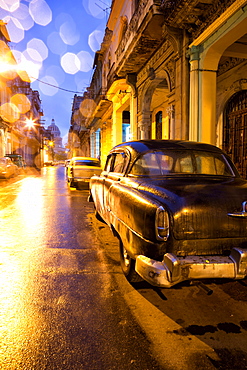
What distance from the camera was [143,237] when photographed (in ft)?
9.39

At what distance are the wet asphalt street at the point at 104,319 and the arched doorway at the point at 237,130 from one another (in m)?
7.90

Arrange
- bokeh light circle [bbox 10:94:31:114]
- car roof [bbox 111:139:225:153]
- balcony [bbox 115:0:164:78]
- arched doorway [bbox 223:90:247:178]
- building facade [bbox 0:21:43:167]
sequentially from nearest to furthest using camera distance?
car roof [bbox 111:139:225:153], balcony [bbox 115:0:164:78], arched doorway [bbox 223:90:247:178], building facade [bbox 0:21:43:167], bokeh light circle [bbox 10:94:31:114]

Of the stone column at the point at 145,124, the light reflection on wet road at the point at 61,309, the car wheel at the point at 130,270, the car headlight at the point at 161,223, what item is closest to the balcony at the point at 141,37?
the stone column at the point at 145,124

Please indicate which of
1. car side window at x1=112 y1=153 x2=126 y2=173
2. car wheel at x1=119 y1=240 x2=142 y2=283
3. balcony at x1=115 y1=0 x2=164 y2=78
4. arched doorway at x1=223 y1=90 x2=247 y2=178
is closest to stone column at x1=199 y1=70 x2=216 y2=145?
arched doorway at x1=223 y1=90 x2=247 y2=178

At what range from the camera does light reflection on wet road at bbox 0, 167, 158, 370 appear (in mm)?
2152

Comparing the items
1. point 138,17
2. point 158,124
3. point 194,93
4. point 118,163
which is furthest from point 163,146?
point 158,124

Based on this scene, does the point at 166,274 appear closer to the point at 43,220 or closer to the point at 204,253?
the point at 204,253

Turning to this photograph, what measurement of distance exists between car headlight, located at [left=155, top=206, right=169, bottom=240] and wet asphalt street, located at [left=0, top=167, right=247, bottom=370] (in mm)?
818

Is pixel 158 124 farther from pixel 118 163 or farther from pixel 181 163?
pixel 181 163

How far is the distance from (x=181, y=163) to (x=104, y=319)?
7.45ft

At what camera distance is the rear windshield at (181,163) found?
151 inches

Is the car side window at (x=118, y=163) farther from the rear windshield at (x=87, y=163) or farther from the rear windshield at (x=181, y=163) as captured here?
the rear windshield at (x=87, y=163)

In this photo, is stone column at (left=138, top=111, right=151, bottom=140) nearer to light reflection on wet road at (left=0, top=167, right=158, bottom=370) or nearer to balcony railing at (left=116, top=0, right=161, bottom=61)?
balcony railing at (left=116, top=0, right=161, bottom=61)

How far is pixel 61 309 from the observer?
9.43 ft
